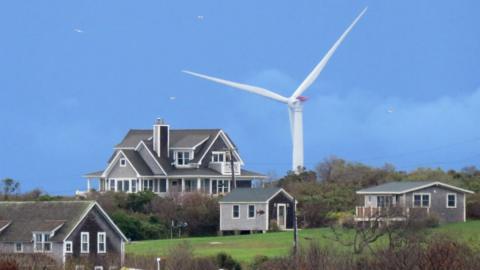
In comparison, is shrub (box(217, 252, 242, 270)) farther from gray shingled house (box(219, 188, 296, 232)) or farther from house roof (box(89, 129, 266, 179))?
A: house roof (box(89, 129, 266, 179))

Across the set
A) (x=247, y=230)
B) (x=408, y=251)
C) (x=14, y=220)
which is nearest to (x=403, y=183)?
(x=247, y=230)

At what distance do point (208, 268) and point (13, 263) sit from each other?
9.77 m

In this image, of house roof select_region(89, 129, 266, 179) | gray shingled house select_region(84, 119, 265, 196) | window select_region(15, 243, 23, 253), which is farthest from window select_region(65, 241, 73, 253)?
house roof select_region(89, 129, 266, 179)

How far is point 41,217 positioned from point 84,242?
237 cm

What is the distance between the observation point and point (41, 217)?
8538 cm

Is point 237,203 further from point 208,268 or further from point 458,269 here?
point 458,269

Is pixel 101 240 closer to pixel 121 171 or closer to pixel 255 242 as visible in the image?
pixel 255 242

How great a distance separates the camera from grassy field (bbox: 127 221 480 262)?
82.2 meters

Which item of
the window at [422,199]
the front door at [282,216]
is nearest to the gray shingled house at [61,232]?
the window at [422,199]

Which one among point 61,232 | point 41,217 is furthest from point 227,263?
point 41,217

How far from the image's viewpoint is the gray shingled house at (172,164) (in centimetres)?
11550

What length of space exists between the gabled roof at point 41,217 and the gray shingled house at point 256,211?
1652cm

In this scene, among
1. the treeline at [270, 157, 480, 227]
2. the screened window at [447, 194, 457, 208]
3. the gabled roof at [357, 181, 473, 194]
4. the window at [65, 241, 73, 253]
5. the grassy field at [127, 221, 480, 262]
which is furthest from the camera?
the treeline at [270, 157, 480, 227]

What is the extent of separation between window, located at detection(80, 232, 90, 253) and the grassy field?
2.23 metres
